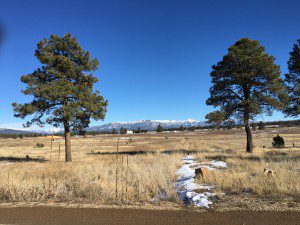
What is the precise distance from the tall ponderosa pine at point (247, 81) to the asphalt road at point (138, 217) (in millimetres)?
19605

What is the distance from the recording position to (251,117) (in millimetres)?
26234

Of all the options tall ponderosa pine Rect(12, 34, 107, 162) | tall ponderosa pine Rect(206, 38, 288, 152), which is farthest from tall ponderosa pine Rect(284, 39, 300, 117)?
tall ponderosa pine Rect(12, 34, 107, 162)

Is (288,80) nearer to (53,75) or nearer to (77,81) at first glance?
(77,81)

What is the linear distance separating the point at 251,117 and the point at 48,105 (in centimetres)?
1773

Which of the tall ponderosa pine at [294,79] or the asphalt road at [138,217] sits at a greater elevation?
the tall ponderosa pine at [294,79]

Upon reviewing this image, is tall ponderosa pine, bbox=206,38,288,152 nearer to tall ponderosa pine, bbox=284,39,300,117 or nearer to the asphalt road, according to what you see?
tall ponderosa pine, bbox=284,39,300,117

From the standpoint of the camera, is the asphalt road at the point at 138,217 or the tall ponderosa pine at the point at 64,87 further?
the tall ponderosa pine at the point at 64,87

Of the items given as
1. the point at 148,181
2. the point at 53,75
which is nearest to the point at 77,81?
the point at 53,75

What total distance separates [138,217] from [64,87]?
730 inches

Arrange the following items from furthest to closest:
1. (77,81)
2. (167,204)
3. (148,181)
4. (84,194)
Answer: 1. (77,81)
2. (148,181)
3. (84,194)
4. (167,204)

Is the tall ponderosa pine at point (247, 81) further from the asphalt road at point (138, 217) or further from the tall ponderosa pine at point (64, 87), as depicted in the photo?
the asphalt road at point (138, 217)

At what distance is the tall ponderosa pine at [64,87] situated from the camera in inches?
915

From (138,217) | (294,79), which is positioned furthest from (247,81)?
(138,217)

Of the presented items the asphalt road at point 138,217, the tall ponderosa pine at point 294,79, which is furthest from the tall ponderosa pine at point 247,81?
the asphalt road at point 138,217
